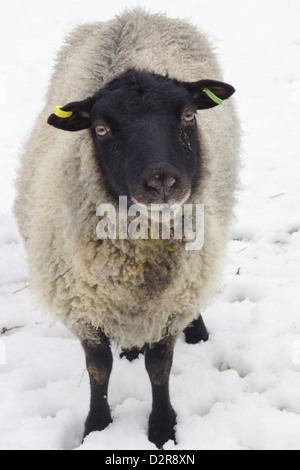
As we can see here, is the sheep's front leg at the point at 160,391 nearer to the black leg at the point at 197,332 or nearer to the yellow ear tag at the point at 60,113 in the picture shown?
the black leg at the point at 197,332

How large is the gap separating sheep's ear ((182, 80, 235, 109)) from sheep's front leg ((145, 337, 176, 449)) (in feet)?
4.06

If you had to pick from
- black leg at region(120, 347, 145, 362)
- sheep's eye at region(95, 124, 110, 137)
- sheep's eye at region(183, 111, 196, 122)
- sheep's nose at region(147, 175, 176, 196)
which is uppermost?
sheep's eye at region(183, 111, 196, 122)

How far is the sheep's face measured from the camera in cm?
196

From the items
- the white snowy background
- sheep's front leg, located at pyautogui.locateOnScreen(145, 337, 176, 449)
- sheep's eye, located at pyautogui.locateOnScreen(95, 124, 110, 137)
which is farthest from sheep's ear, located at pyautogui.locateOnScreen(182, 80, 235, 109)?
the white snowy background

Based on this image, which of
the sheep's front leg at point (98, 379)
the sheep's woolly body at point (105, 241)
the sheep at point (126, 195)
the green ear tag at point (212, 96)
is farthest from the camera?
the sheep's front leg at point (98, 379)

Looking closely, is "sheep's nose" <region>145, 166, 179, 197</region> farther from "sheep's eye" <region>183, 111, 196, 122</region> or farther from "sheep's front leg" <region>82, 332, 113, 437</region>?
"sheep's front leg" <region>82, 332, 113, 437</region>

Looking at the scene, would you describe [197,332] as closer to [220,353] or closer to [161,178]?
[220,353]

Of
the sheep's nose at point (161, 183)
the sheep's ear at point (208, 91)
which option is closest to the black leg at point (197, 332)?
the sheep's ear at point (208, 91)

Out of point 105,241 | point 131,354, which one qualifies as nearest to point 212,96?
point 105,241

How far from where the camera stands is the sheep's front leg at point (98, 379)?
103 inches

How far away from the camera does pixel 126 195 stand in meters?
2.13

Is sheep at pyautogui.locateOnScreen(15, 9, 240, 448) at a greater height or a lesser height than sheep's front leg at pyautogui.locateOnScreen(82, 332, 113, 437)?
greater

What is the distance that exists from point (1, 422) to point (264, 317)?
5.91ft
